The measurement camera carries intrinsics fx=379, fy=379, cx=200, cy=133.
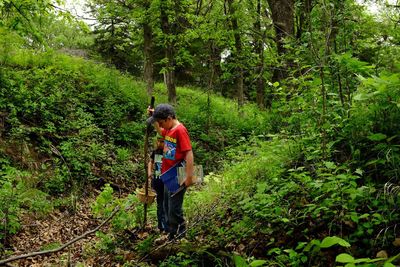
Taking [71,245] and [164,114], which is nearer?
[164,114]

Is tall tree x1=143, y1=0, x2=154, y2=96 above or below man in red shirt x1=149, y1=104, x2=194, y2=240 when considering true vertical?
above

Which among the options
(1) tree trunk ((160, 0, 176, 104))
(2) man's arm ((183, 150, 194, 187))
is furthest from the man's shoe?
(1) tree trunk ((160, 0, 176, 104))

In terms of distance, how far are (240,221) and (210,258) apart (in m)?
0.61

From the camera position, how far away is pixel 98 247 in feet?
18.0

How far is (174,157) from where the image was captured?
201 inches

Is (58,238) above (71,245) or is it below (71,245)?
below

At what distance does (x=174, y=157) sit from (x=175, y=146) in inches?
6.0

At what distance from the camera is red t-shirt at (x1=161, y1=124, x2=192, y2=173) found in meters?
4.99

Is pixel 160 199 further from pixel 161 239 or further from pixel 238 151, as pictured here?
pixel 238 151

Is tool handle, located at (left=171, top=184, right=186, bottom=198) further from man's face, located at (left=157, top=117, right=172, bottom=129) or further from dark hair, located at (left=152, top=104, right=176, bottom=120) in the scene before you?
dark hair, located at (left=152, top=104, right=176, bottom=120)

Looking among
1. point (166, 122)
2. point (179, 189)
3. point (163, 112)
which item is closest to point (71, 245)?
point (179, 189)

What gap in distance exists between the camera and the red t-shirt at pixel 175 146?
16.4ft

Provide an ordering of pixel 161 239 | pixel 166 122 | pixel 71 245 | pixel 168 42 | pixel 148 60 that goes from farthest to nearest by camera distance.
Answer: pixel 148 60, pixel 168 42, pixel 71 245, pixel 161 239, pixel 166 122

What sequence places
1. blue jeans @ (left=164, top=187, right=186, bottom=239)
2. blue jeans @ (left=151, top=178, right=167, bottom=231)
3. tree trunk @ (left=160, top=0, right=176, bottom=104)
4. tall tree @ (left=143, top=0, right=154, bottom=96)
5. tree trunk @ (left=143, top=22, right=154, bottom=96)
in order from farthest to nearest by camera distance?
tree trunk @ (left=143, top=22, right=154, bottom=96)
tall tree @ (left=143, top=0, right=154, bottom=96)
tree trunk @ (left=160, top=0, right=176, bottom=104)
blue jeans @ (left=151, top=178, right=167, bottom=231)
blue jeans @ (left=164, top=187, right=186, bottom=239)
